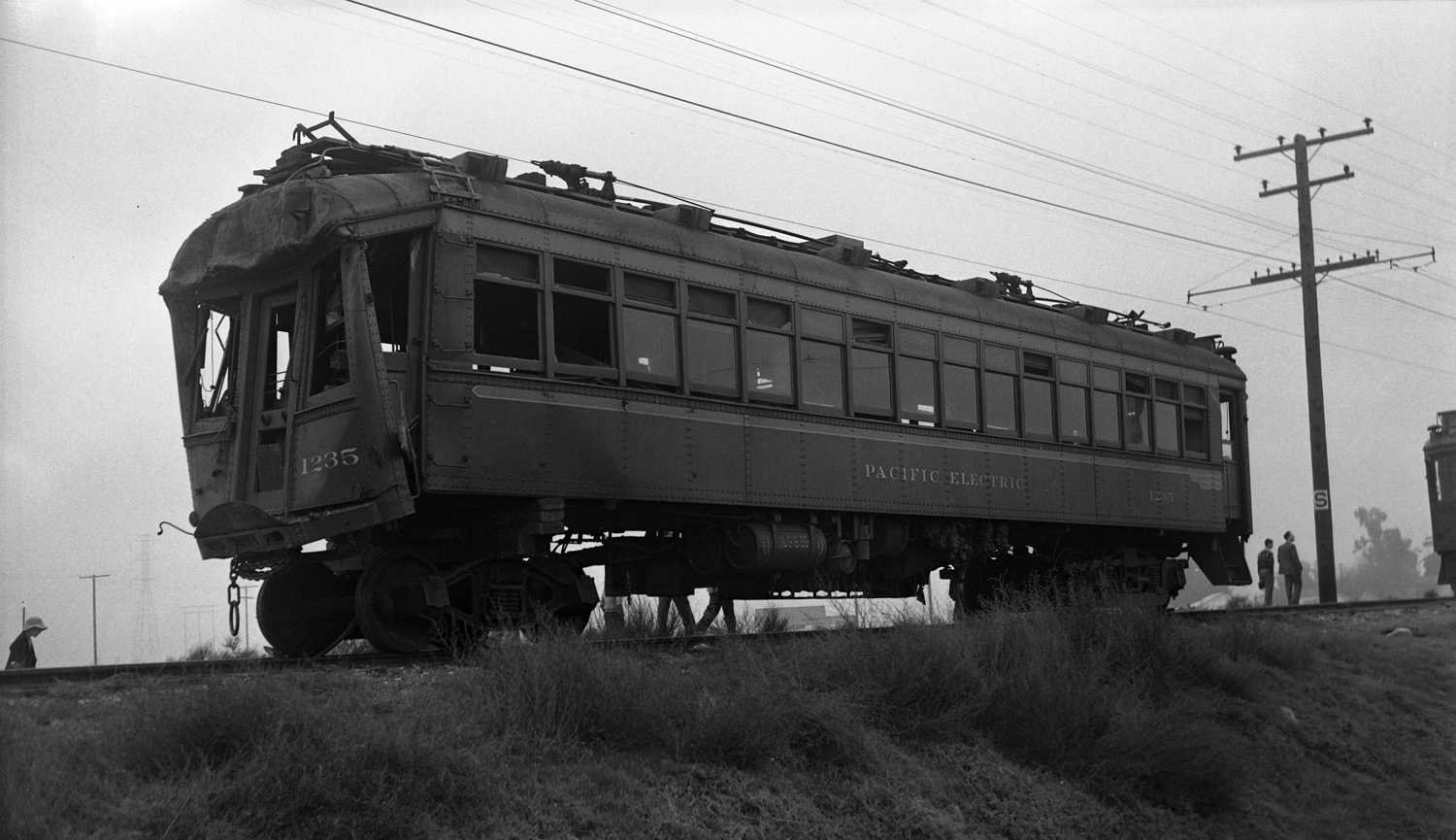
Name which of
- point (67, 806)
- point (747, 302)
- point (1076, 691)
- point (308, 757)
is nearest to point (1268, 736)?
point (1076, 691)

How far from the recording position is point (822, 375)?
1312 cm

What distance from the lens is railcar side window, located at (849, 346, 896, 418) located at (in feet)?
44.2

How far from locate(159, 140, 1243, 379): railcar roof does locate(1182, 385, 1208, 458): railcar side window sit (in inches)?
299

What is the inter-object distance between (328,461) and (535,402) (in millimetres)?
1546

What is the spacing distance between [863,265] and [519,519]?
530 centimetres

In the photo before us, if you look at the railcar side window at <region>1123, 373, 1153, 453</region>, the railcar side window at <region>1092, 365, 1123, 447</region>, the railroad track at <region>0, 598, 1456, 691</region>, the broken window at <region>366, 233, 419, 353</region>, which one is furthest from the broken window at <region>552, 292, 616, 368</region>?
the railcar side window at <region>1123, 373, 1153, 453</region>

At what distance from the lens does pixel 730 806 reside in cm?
675

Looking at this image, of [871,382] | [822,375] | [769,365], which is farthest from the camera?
[871,382]

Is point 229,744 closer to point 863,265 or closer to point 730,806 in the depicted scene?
point 730,806

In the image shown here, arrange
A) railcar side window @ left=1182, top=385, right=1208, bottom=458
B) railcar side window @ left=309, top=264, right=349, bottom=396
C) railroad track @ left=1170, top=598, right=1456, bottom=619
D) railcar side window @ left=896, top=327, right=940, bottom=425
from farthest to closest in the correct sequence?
1. railcar side window @ left=1182, top=385, right=1208, bottom=458
2. railroad track @ left=1170, top=598, right=1456, bottom=619
3. railcar side window @ left=896, top=327, right=940, bottom=425
4. railcar side window @ left=309, top=264, right=349, bottom=396

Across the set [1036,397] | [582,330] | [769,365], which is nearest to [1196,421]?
[1036,397]

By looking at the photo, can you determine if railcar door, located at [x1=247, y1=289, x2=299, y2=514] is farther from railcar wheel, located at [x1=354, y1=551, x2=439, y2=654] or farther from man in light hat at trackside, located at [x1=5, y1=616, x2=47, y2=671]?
man in light hat at trackside, located at [x1=5, y1=616, x2=47, y2=671]

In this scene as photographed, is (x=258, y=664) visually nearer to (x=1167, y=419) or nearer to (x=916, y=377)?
(x=916, y=377)

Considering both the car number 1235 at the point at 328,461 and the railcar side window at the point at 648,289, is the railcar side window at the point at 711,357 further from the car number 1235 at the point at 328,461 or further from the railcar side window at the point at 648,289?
the car number 1235 at the point at 328,461
